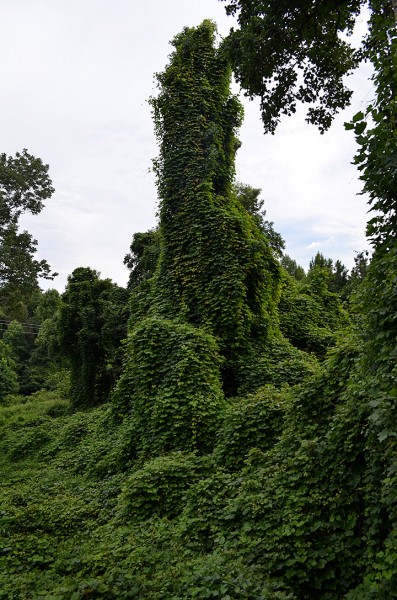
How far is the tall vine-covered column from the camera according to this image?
9.30 metres

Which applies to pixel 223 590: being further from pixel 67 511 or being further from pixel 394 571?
pixel 67 511

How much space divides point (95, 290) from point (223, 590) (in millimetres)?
17009

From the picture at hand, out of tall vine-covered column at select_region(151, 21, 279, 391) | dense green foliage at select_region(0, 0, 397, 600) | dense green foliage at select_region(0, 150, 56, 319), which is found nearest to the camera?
dense green foliage at select_region(0, 0, 397, 600)

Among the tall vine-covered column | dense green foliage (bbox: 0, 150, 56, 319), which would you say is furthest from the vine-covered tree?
the tall vine-covered column

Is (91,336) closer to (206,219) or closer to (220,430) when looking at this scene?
(206,219)

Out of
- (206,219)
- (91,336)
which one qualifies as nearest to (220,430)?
(206,219)

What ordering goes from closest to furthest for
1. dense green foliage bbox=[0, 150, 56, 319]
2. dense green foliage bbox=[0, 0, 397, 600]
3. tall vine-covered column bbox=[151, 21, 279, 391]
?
1. dense green foliage bbox=[0, 0, 397, 600]
2. tall vine-covered column bbox=[151, 21, 279, 391]
3. dense green foliage bbox=[0, 150, 56, 319]

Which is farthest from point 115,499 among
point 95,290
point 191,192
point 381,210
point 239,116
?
point 95,290

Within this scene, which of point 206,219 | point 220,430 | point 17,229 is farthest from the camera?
point 17,229

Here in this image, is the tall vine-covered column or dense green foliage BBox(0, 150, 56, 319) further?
dense green foliage BBox(0, 150, 56, 319)

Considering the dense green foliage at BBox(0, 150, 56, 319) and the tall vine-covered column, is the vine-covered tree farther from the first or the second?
the tall vine-covered column

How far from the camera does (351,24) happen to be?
5.84 metres

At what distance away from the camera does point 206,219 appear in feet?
33.1

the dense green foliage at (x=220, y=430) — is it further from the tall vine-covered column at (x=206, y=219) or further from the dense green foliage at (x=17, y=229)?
the dense green foliage at (x=17, y=229)
